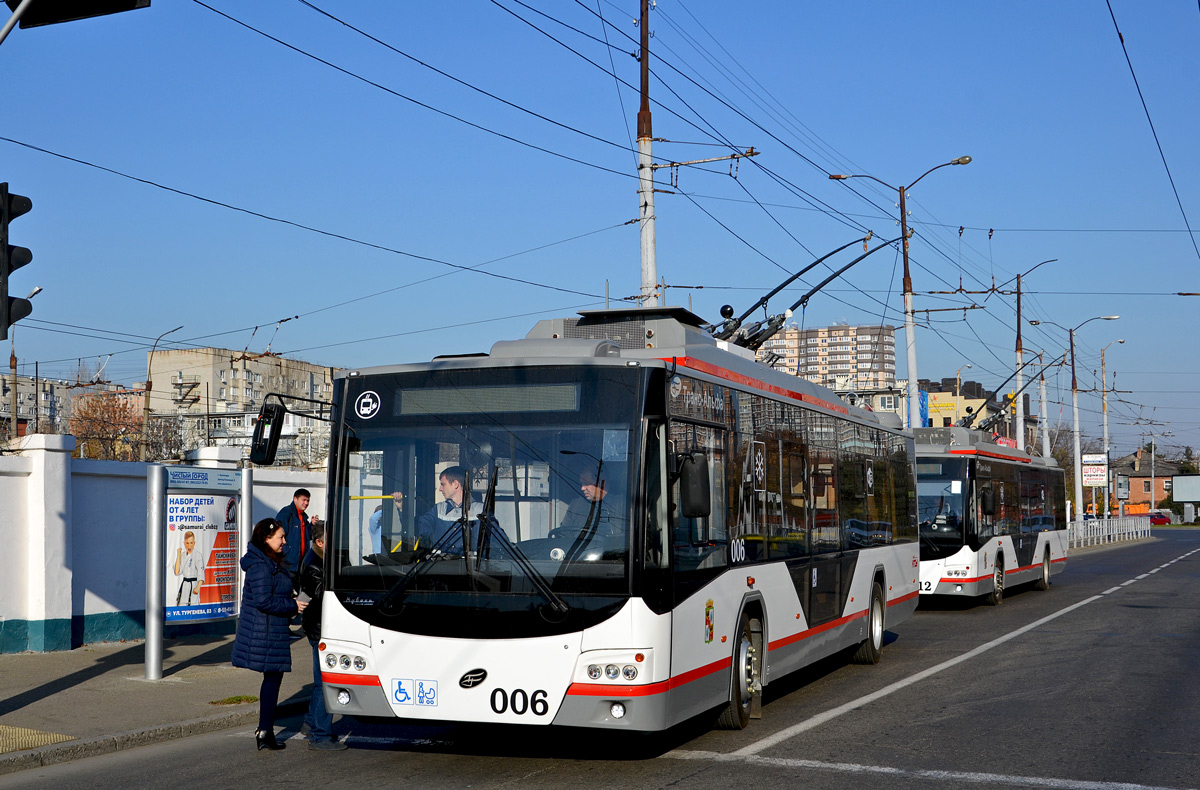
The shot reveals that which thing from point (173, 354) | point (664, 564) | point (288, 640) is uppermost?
point (173, 354)

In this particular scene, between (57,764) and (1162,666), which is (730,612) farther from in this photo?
(1162,666)

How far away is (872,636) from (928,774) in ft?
20.6

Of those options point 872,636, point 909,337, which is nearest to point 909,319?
point 909,337

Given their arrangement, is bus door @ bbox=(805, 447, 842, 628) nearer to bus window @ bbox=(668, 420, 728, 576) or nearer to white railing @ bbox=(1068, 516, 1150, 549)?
bus window @ bbox=(668, 420, 728, 576)

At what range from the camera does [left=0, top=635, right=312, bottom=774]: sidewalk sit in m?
9.02

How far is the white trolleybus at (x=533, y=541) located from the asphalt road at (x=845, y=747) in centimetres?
48

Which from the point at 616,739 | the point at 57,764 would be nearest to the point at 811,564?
the point at 616,739

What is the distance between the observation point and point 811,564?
11.7 m

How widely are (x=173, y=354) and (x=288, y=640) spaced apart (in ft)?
362

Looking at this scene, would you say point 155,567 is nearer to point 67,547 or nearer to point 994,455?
point 67,547

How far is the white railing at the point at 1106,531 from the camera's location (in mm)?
55388

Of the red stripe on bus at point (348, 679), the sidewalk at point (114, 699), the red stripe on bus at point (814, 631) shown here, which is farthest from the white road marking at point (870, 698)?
the sidewalk at point (114, 699)

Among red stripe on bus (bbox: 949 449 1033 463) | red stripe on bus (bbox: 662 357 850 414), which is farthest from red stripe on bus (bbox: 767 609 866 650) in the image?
red stripe on bus (bbox: 949 449 1033 463)

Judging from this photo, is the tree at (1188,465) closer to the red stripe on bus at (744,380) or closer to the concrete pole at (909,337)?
the concrete pole at (909,337)
